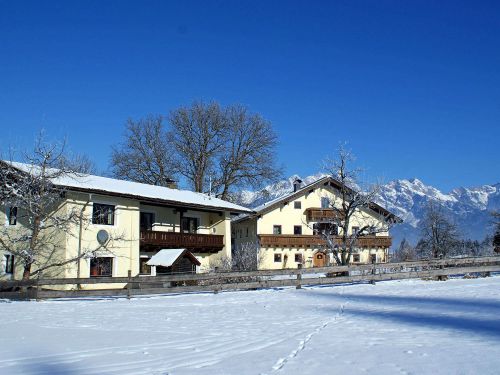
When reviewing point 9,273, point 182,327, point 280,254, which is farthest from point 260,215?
point 182,327

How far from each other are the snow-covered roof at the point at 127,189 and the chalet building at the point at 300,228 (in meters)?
9.63

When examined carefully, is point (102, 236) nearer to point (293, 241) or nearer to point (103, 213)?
point (103, 213)

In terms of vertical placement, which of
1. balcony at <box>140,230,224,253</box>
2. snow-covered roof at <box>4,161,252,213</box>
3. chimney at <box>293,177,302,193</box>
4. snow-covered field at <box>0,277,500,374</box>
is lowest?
snow-covered field at <box>0,277,500,374</box>

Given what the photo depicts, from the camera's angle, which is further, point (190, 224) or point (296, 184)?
point (296, 184)

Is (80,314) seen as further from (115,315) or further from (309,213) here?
(309,213)

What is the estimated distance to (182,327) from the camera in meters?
11.7

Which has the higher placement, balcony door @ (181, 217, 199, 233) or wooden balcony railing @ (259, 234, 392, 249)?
balcony door @ (181, 217, 199, 233)

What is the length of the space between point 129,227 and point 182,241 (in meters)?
4.22

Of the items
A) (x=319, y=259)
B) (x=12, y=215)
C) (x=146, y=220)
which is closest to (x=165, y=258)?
(x=146, y=220)

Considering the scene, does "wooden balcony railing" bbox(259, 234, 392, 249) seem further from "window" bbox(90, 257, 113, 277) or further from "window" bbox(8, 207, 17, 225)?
"window" bbox(8, 207, 17, 225)

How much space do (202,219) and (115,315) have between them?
23.5 meters

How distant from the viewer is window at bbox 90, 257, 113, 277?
2893 cm

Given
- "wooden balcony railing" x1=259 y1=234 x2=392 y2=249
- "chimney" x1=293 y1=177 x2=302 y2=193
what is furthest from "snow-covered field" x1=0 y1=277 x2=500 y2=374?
"chimney" x1=293 y1=177 x2=302 y2=193

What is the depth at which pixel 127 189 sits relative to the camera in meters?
31.6
